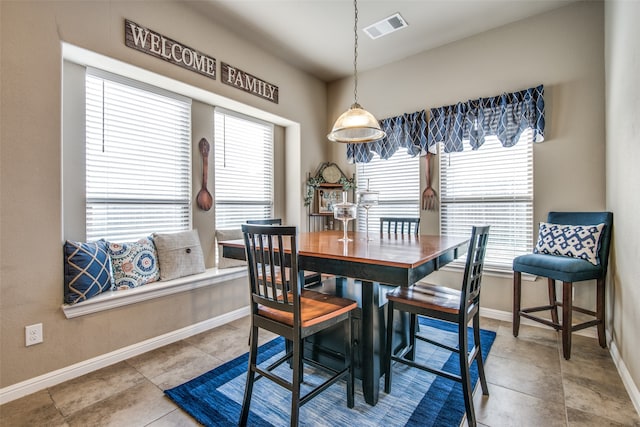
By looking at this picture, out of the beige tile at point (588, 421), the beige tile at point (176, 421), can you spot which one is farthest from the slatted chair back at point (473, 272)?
the beige tile at point (176, 421)

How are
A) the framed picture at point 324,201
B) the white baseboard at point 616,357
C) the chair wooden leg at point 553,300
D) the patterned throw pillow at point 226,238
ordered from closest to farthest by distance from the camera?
the white baseboard at point 616,357 < the chair wooden leg at point 553,300 < the patterned throw pillow at point 226,238 < the framed picture at point 324,201

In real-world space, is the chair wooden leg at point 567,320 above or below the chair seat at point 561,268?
below

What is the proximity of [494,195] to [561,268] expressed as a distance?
1118 mm

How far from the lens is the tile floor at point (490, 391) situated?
1.71m

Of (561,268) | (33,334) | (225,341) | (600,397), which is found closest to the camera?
(600,397)

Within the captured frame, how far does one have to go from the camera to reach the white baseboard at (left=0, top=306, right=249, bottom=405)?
6.30ft

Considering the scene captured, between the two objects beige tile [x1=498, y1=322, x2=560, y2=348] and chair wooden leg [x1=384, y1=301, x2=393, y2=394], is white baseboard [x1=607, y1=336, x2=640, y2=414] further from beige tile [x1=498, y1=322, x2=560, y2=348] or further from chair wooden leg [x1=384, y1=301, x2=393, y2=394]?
chair wooden leg [x1=384, y1=301, x2=393, y2=394]

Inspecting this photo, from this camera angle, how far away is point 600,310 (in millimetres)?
2449

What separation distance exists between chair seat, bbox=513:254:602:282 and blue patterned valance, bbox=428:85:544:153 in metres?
1.20

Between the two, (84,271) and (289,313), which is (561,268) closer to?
(289,313)

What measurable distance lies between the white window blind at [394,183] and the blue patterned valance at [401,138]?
0.38 ft

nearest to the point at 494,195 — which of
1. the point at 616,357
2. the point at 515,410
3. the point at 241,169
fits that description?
the point at 616,357

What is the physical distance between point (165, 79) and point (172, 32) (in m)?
0.42

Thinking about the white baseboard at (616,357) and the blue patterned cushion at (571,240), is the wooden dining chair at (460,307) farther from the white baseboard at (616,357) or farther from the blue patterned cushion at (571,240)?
the blue patterned cushion at (571,240)
